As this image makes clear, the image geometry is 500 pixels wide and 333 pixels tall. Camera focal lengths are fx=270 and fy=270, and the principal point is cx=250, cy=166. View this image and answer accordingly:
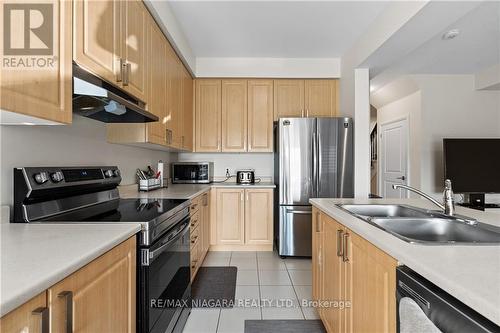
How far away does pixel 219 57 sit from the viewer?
3.64m

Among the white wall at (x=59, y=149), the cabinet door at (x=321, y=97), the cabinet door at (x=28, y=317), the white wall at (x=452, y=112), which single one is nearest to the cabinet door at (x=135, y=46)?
the white wall at (x=59, y=149)

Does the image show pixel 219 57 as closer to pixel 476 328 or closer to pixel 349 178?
pixel 349 178

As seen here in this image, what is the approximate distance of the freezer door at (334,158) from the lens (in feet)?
10.5

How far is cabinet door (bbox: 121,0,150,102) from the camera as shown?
171 centimetres

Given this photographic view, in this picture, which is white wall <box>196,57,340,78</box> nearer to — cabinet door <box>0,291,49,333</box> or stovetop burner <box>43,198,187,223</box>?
stovetop burner <box>43,198,187,223</box>

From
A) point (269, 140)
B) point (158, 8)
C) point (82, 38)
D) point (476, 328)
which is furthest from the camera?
point (269, 140)

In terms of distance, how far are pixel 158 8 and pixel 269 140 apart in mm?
2099

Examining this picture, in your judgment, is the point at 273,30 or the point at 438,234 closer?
the point at 438,234

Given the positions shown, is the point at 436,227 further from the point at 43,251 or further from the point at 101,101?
the point at 101,101

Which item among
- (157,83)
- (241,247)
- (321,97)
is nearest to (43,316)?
(157,83)

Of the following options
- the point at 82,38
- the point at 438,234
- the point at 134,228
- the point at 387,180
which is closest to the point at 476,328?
the point at 438,234

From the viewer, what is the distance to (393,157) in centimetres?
483

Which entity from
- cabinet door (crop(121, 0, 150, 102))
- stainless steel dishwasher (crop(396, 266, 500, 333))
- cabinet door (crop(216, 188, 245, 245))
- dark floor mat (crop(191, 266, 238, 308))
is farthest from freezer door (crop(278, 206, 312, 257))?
stainless steel dishwasher (crop(396, 266, 500, 333))

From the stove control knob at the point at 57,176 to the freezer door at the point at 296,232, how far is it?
238 centimetres
